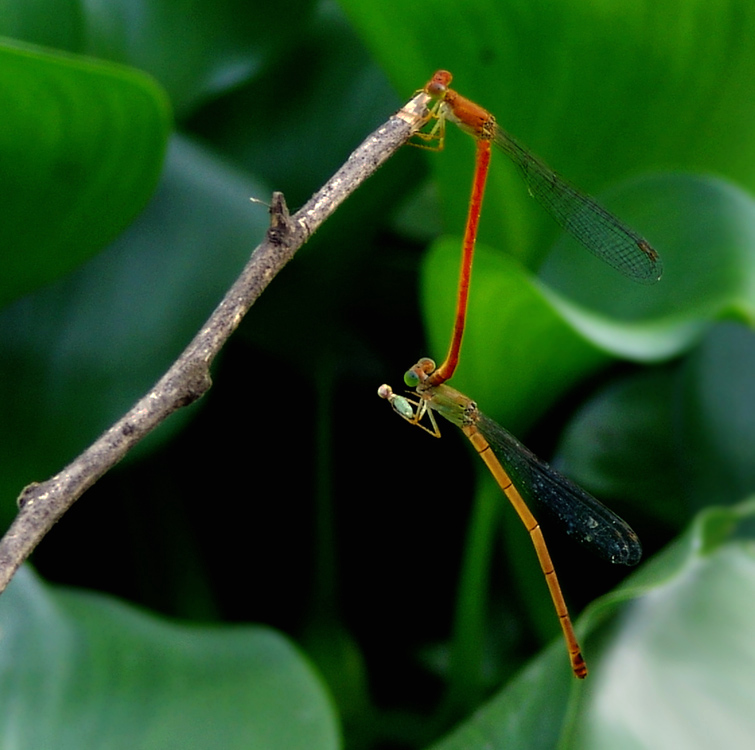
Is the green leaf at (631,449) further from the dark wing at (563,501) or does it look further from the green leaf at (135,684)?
the green leaf at (135,684)

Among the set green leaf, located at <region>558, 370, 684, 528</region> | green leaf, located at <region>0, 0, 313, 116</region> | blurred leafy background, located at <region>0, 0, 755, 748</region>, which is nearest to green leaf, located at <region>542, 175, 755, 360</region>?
blurred leafy background, located at <region>0, 0, 755, 748</region>

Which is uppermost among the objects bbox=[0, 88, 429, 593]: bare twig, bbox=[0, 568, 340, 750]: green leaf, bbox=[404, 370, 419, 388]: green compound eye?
bbox=[0, 88, 429, 593]: bare twig

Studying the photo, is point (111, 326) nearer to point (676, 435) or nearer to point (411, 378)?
point (411, 378)

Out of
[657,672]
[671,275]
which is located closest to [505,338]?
[671,275]

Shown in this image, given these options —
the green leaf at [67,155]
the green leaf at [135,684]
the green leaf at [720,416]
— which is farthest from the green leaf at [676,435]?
the green leaf at [67,155]

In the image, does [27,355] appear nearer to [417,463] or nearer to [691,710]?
[417,463]

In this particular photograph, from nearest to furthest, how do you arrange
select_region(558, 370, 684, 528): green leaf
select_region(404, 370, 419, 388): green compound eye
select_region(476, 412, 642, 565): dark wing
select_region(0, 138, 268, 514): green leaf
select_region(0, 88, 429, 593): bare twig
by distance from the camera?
select_region(0, 88, 429, 593): bare twig < select_region(404, 370, 419, 388): green compound eye < select_region(476, 412, 642, 565): dark wing < select_region(0, 138, 268, 514): green leaf < select_region(558, 370, 684, 528): green leaf

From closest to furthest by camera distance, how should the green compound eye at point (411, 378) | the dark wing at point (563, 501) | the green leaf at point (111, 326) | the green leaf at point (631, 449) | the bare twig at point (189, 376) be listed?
the bare twig at point (189, 376)
the green compound eye at point (411, 378)
the dark wing at point (563, 501)
the green leaf at point (111, 326)
the green leaf at point (631, 449)

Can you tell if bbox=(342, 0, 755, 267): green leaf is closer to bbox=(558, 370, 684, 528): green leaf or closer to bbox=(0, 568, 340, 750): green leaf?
bbox=(558, 370, 684, 528): green leaf
